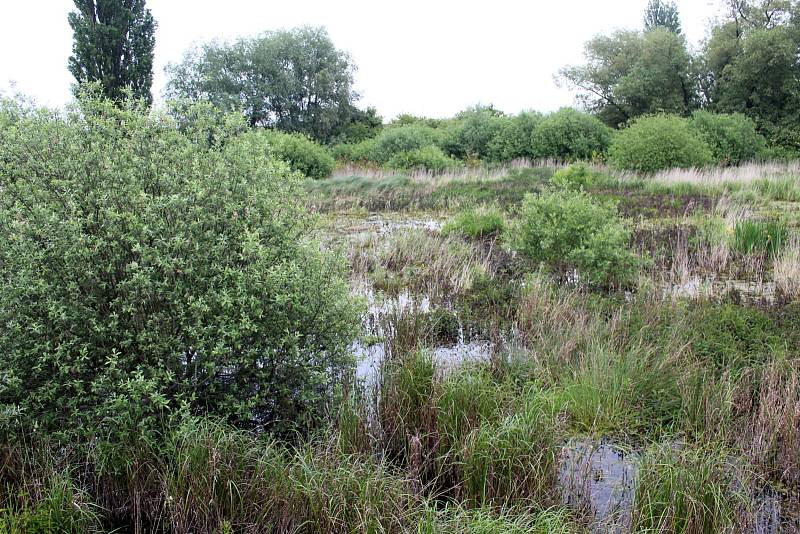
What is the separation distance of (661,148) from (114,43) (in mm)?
23413

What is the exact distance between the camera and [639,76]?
37438mm

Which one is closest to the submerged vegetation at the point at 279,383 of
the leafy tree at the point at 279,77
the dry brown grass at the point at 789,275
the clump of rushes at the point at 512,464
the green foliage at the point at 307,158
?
the clump of rushes at the point at 512,464

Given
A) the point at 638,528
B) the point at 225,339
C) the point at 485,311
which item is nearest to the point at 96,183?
the point at 225,339

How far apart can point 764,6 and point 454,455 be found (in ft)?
133

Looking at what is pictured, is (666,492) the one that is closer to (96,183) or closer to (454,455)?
(454,455)

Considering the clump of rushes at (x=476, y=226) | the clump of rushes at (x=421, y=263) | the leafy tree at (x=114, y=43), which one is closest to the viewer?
the clump of rushes at (x=421, y=263)

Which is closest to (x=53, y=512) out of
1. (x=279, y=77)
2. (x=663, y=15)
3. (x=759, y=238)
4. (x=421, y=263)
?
(x=421, y=263)

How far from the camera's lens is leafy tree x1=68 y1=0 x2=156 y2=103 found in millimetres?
28625

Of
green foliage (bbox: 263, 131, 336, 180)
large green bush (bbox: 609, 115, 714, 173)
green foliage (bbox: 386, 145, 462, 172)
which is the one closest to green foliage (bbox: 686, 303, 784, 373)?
large green bush (bbox: 609, 115, 714, 173)

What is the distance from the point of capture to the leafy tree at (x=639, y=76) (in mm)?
37344

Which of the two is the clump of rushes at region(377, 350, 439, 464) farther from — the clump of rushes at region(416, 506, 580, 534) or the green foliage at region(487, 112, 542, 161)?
the green foliage at region(487, 112, 542, 161)

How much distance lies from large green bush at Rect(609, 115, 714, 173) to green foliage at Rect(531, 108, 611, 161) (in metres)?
7.58

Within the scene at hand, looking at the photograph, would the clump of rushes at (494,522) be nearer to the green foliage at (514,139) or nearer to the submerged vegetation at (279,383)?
the submerged vegetation at (279,383)

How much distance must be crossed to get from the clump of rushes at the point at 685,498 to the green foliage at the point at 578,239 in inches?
166
